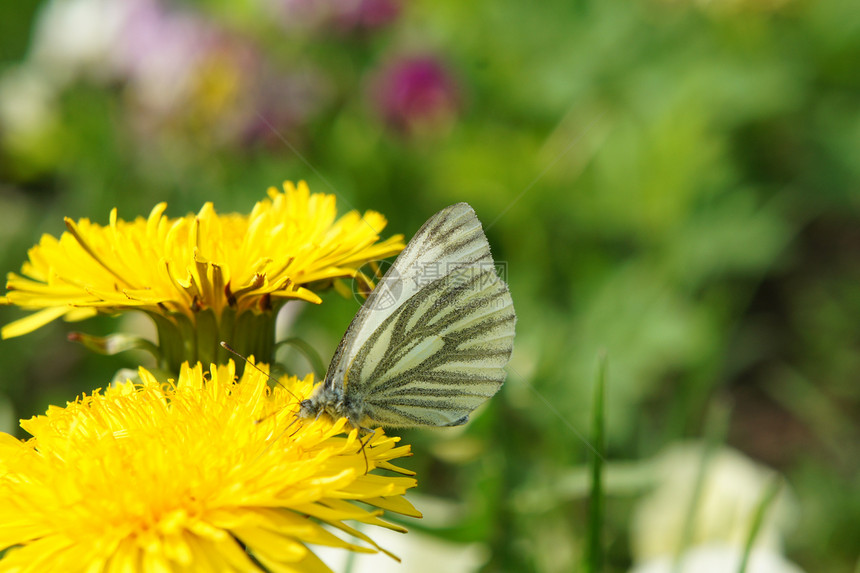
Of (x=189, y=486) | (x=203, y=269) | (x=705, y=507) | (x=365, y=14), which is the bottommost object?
(x=705, y=507)

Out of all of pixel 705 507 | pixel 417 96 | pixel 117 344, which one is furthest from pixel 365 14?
pixel 117 344

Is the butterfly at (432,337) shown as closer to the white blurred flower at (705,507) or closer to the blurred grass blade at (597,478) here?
the blurred grass blade at (597,478)

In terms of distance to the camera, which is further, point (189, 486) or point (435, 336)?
point (435, 336)

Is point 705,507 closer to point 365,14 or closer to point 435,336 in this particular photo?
point 435,336

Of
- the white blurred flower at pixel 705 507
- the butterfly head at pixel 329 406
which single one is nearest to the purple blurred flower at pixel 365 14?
the white blurred flower at pixel 705 507

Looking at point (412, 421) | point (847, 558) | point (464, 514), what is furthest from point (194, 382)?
point (847, 558)

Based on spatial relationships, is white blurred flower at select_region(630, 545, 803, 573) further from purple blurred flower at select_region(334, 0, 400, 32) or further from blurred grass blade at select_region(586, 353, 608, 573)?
purple blurred flower at select_region(334, 0, 400, 32)

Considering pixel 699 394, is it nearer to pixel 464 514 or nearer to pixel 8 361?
pixel 464 514
